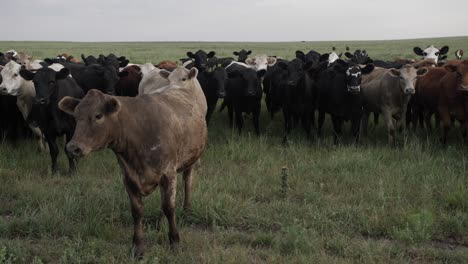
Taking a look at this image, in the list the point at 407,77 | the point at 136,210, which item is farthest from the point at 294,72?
the point at 136,210

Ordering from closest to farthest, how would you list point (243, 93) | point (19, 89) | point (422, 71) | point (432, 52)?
point (19, 89) → point (422, 71) → point (243, 93) → point (432, 52)

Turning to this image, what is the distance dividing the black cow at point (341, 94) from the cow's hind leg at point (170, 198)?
5.41 m

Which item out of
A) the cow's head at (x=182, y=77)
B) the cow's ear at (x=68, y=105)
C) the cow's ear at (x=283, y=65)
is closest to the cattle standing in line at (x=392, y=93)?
the cow's ear at (x=283, y=65)

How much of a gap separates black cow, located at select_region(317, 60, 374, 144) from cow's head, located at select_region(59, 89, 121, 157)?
6.07m

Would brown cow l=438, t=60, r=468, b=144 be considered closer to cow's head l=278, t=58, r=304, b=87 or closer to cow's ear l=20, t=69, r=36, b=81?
cow's head l=278, t=58, r=304, b=87

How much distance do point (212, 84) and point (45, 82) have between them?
4163 millimetres

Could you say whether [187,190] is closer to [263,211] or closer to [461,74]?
[263,211]

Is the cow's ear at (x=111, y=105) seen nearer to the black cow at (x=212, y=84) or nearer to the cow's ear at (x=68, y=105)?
the cow's ear at (x=68, y=105)

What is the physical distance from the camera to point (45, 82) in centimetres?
731

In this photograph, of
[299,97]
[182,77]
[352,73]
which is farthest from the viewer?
[299,97]

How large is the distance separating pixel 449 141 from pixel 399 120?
42.5 inches

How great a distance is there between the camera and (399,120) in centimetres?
953

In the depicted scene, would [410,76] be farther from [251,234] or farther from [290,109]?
[251,234]

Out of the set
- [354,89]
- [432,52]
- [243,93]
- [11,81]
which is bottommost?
[243,93]
